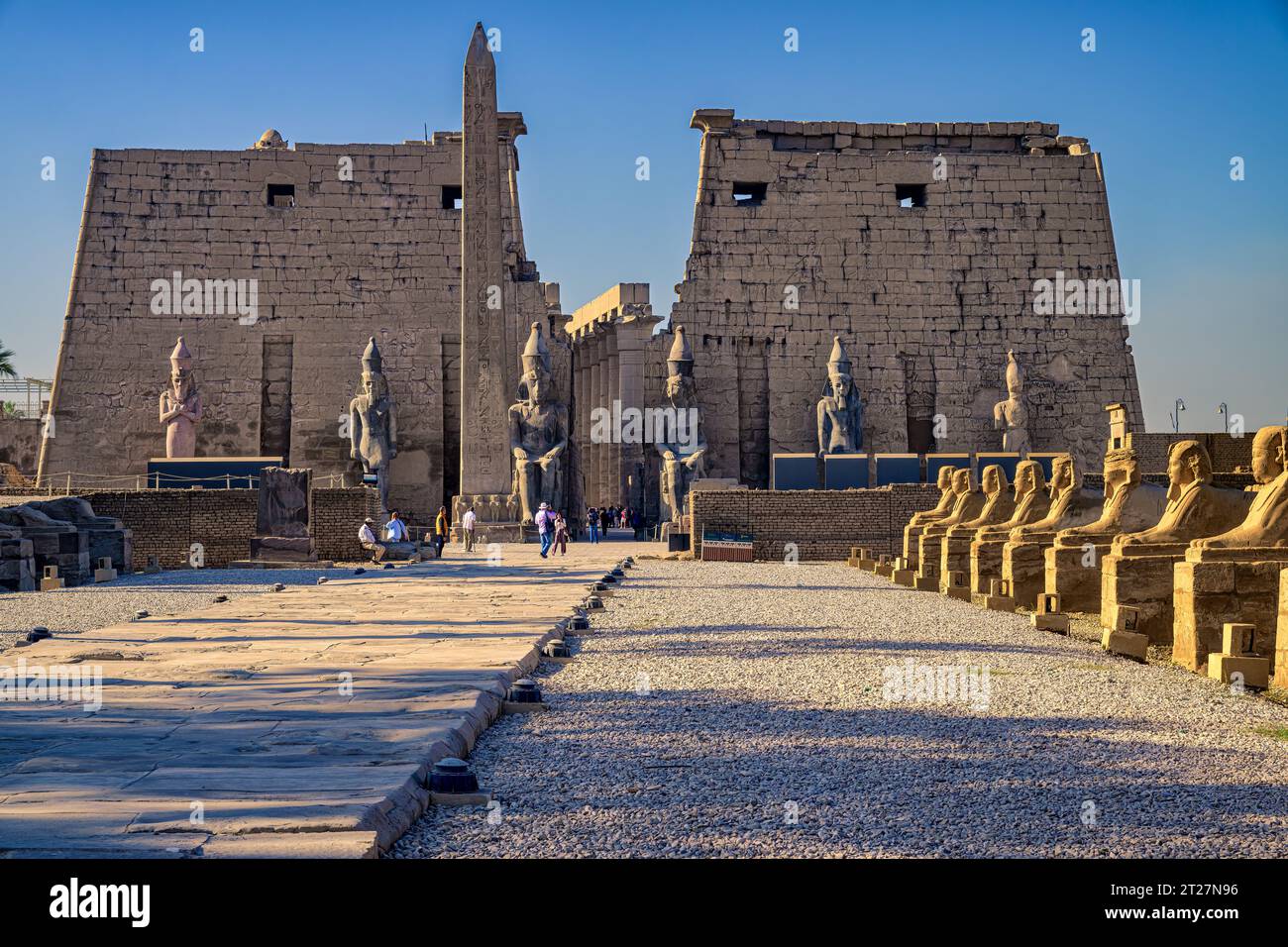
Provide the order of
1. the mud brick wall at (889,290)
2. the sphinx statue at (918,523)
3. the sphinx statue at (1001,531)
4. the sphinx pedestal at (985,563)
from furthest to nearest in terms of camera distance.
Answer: the mud brick wall at (889,290)
the sphinx statue at (918,523)
the sphinx pedestal at (985,563)
the sphinx statue at (1001,531)

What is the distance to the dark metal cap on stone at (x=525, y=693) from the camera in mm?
6219

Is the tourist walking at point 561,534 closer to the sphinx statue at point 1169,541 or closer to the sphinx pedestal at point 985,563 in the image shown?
the sphinx pedestal at point 985,563

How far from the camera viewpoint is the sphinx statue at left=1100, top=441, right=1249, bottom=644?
8148mm

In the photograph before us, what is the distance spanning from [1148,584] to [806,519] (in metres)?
11.4

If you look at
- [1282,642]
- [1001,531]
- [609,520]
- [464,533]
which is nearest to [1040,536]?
[1001,531]

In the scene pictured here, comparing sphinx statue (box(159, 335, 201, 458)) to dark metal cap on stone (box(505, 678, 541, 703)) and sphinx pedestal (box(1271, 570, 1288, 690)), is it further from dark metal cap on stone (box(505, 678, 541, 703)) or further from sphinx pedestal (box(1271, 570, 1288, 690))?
sphinx pedestal (box(1271, 570, 1288, 690))

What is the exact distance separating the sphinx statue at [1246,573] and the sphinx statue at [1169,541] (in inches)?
28.2

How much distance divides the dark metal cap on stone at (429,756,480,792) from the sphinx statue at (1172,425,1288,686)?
15.2 feet

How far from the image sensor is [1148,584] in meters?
8.30

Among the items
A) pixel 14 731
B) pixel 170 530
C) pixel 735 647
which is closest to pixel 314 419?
pixel 170 530

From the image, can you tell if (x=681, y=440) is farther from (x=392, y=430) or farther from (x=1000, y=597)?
(x=1000, y=597)

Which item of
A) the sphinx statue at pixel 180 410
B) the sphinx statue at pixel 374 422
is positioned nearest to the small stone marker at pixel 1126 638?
the sphinx statue at pixel 374 422

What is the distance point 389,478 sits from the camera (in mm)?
28031
